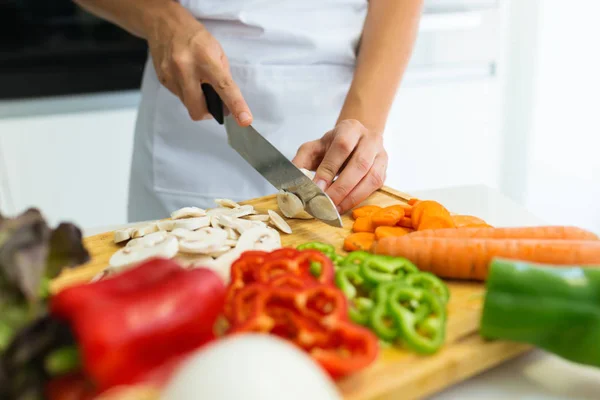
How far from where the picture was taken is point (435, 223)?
1069 mm

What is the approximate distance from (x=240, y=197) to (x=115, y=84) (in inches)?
37.7

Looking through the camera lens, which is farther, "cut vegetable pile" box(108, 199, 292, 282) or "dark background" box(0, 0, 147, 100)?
"dark background" box(0, 0, 147, 100)

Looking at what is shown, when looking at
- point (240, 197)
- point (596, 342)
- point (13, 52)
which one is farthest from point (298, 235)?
point (13, 52)

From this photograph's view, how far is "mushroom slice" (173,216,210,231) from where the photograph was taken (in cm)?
110

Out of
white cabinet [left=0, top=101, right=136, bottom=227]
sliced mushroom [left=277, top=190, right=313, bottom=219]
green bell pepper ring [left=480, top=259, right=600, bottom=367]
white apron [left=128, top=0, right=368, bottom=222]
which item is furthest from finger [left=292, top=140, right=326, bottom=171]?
white cabinet [left=0, top=101, right=136, bottom=227]

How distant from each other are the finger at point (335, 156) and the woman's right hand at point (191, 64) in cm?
18

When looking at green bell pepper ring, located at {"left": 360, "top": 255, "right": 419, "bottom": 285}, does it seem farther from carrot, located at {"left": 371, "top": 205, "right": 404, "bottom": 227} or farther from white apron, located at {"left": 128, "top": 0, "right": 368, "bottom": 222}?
white apron, located at {"left": 128, "top": 0, "right": 368, "bottom": 222}

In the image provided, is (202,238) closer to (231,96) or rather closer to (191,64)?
(231,96)

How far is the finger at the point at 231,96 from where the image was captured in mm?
1203

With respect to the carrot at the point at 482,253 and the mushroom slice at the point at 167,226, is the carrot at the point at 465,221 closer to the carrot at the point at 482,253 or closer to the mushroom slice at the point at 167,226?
the carrot at the point at 482,253

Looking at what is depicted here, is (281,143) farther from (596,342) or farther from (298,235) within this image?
(596,342)

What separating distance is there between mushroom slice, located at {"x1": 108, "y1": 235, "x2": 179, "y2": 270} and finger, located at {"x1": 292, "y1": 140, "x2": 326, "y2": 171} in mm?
Result: 369

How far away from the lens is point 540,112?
2.84 m

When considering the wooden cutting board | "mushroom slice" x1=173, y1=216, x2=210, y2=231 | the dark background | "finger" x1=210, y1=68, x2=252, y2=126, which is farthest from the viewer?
the dark background
